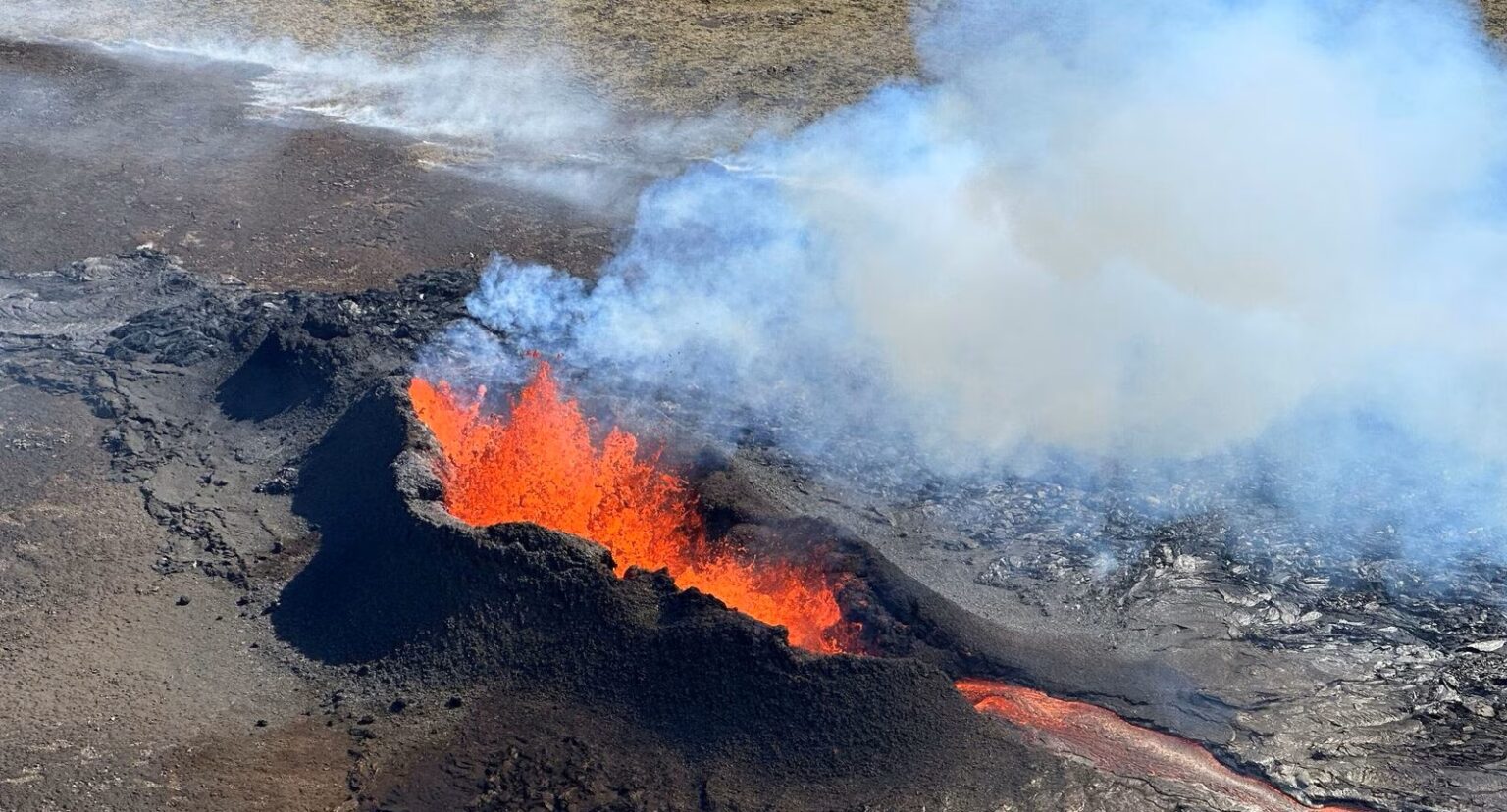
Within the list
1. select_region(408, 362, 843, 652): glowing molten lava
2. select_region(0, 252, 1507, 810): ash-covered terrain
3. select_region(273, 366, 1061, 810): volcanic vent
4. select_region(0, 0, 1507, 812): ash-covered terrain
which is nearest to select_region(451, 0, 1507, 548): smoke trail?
select_region(0, 0, 1507, 812): ash-covered terrain

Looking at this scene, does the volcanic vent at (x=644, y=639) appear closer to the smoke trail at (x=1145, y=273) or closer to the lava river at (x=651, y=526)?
the lava river at (x=651, y=526)

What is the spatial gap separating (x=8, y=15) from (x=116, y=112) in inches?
278

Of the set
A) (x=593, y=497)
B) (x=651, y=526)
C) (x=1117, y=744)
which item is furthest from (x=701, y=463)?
(x=1117, y=744)

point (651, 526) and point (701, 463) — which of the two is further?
point (701, 463)

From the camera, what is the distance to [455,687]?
11273mm

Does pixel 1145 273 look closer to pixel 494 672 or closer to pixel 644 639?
pixel 644 639

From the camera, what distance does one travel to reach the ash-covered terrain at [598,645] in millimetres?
10430

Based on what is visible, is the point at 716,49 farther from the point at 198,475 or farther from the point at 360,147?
the point at 198,475

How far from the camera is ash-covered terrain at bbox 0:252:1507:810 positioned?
10.4 metres

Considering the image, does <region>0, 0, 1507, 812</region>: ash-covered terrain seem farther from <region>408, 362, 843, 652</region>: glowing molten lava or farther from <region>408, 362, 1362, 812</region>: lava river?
<region>408, 362, 843, 652</region>: glowing molten lava

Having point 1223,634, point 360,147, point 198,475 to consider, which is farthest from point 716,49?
point 1223,634

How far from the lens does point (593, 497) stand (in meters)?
13.5

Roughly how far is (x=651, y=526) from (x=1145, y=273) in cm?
807

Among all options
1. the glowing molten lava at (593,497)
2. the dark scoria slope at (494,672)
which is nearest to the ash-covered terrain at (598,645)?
the dark scoria slope at (494,672)
